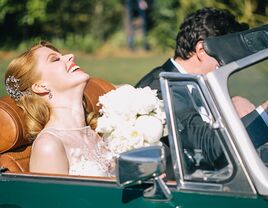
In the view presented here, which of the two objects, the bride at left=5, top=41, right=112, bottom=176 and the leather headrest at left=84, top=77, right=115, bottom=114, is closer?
the bride at left=5, top=41, right=112, bottom=176

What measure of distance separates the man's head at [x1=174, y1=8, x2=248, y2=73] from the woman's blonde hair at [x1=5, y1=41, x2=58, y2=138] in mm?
1020

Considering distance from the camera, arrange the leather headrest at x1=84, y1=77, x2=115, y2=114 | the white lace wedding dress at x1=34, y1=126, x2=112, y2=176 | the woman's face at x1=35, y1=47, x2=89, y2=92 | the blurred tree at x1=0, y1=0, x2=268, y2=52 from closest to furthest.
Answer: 1. the white lace wedding dress at x1=34, y1=126, x2=112, y2=176
2. the woman's face at x1=35, y1=47, x2=89, y2=92
3. the leather headrest at x1=84, y1=77, x2=115, y2=114
4. the blurred tree at x1=0, y1=0, x2=268, y2=52

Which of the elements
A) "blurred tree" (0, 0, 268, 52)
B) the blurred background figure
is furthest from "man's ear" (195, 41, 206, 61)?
the blurred background figure

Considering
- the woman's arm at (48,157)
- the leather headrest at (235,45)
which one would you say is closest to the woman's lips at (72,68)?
the woman's arm at (48,157)

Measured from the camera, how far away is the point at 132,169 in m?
2.52

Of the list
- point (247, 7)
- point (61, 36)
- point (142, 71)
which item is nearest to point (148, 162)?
point (247, 7)

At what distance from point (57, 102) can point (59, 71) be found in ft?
0.51

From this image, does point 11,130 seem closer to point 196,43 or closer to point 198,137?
point 198,137

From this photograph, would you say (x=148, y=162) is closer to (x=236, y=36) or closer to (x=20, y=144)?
(x=236, y=36)

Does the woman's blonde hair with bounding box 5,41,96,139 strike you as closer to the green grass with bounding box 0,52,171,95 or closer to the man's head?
the man's head

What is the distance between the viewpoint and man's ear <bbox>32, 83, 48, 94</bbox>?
3.57 m

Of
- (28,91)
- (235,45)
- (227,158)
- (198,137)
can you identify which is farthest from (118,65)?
(227,158)

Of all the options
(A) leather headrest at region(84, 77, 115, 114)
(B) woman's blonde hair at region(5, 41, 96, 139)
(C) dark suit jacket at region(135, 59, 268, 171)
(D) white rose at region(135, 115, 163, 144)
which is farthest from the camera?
(A) leather headrest at region(84, 77, 115, 114)

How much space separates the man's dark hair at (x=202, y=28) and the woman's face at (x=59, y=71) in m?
1.07
